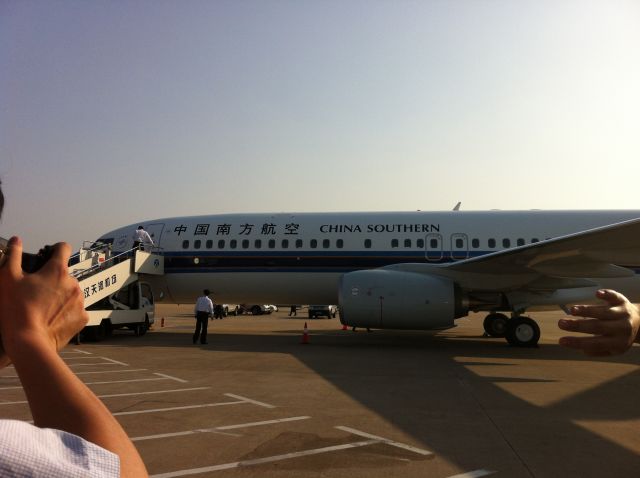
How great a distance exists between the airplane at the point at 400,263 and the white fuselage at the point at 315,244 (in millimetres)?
32

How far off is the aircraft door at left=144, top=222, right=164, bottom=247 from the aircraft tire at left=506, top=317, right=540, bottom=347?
11.2m

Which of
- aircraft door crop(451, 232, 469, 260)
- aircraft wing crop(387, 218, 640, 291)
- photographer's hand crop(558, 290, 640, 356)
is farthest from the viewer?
aircraft door crop(451, 232, 469, 260)

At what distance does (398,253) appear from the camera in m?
13.7

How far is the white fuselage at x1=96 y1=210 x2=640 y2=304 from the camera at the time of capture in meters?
13.6

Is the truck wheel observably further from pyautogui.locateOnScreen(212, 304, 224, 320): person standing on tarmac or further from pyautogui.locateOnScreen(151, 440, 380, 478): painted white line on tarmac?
pyautogui.locateOnScreen(212, 304, 224, 320): person standing on tarmac

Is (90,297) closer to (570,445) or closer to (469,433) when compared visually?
(469,433)

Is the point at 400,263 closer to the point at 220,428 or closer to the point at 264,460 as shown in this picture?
the point at 220,428

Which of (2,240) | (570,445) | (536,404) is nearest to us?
(2,240)

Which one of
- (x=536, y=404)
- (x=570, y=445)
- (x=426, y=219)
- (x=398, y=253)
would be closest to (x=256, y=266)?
(x=398, y=253)

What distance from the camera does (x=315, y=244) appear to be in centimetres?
1424

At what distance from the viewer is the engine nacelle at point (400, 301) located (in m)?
11.1

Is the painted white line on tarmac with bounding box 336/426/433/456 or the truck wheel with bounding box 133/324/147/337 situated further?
the truck wheel with bounding box 133/324/147/337

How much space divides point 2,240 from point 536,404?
640 cm

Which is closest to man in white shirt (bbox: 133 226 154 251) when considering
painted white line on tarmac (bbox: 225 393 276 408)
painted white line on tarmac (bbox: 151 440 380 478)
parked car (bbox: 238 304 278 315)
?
painted white line on tarmac (bbox: 225 393 276 408)
